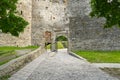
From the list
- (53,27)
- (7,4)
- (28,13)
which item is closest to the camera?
(7,4)

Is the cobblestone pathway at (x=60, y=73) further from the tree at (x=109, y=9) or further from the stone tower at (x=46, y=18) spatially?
the stone tower at (x=46, y=18)

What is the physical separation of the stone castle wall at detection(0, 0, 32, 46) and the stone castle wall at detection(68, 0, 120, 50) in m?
16.0

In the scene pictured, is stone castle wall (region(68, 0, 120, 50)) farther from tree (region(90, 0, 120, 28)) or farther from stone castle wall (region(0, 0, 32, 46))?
tree (region(90, 0, 120, 28))

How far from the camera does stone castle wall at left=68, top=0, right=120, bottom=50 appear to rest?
1293 inches

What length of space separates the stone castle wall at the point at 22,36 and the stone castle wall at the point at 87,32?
16.0 metres

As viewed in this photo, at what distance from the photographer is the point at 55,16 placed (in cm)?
5953

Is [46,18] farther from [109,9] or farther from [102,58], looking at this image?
[109,9]

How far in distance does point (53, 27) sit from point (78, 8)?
24.2m

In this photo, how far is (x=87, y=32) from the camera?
112ft

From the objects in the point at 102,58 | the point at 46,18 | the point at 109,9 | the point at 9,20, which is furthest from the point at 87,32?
the point at 46,18

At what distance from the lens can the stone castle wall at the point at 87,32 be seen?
108 feet

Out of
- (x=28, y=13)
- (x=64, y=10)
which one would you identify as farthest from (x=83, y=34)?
(x=64, y=10)

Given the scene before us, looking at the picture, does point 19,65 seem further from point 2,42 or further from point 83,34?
point 2,42

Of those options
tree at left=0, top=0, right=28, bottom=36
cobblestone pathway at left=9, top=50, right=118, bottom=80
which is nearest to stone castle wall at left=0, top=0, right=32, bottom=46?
tree at left=0, top=0, right=28, bottom=36
